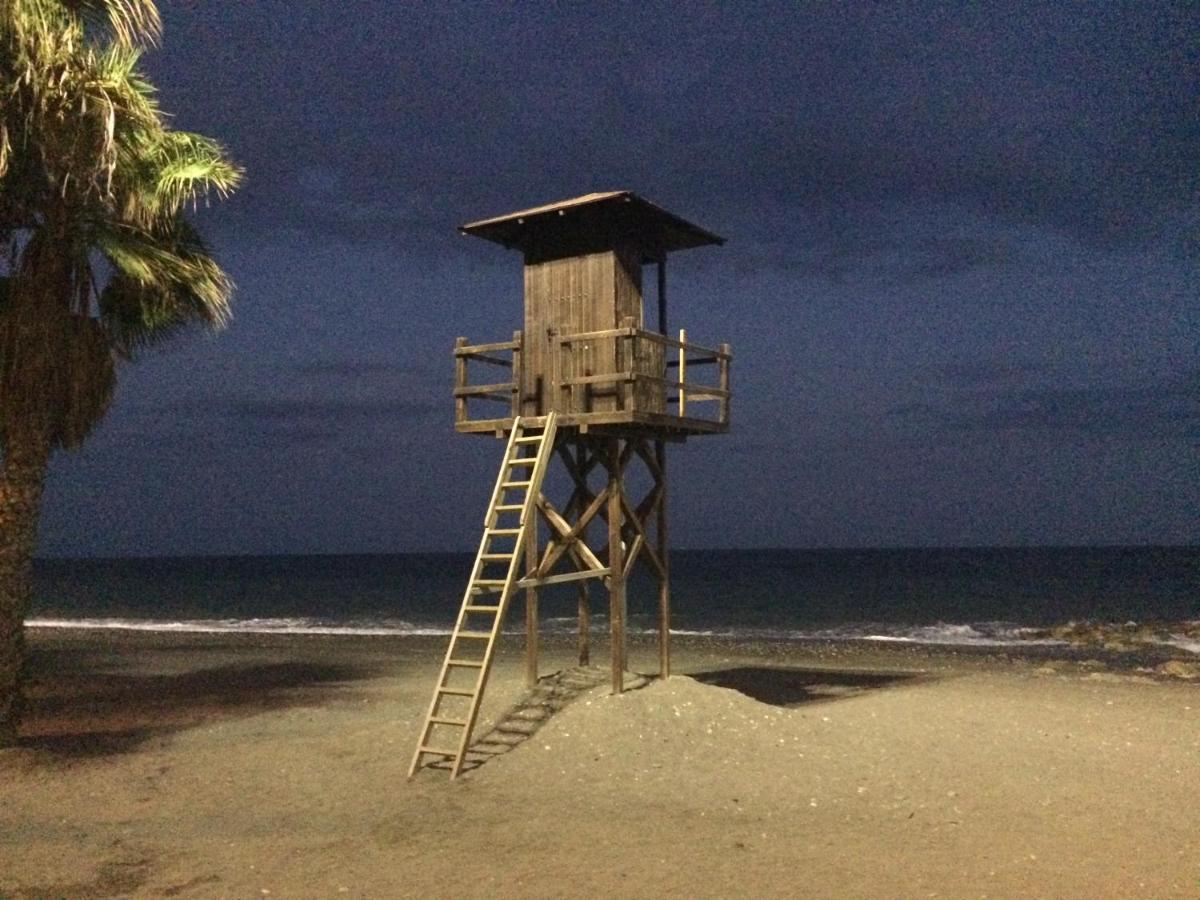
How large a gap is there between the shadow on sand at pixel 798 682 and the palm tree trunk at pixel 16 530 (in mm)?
11173

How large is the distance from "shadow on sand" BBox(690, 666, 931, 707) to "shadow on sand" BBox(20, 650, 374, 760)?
7.88 metres

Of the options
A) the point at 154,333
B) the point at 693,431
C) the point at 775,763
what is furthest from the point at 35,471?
the point at 775,763

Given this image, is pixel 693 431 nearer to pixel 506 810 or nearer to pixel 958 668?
pixel 506 810

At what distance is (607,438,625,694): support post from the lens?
13.4 metres

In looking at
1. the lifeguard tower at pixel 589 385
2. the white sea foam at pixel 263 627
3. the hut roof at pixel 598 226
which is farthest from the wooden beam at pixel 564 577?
the white sea foam at pixel 263 627

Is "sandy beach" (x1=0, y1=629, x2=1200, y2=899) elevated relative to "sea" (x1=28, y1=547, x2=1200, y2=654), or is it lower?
elevated

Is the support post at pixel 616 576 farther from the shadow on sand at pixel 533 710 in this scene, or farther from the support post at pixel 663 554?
the support post at pixel 663 554

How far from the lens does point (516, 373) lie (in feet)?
45.6

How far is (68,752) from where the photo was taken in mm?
12438

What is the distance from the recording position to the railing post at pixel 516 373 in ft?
45.3

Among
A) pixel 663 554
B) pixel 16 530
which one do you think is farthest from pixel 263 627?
pixel 16 530

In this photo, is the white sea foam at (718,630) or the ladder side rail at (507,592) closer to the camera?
the ladder side rail at (507,592)

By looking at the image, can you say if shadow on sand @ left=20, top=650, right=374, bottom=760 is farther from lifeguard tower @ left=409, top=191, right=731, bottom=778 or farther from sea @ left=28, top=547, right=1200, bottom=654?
sea @ left=28, top=547, right=1200, bottom=654

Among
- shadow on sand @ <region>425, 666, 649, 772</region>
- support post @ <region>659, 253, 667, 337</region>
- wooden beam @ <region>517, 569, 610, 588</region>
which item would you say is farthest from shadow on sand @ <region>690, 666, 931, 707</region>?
support post @ <region>659, 253, 667, 337</region>
